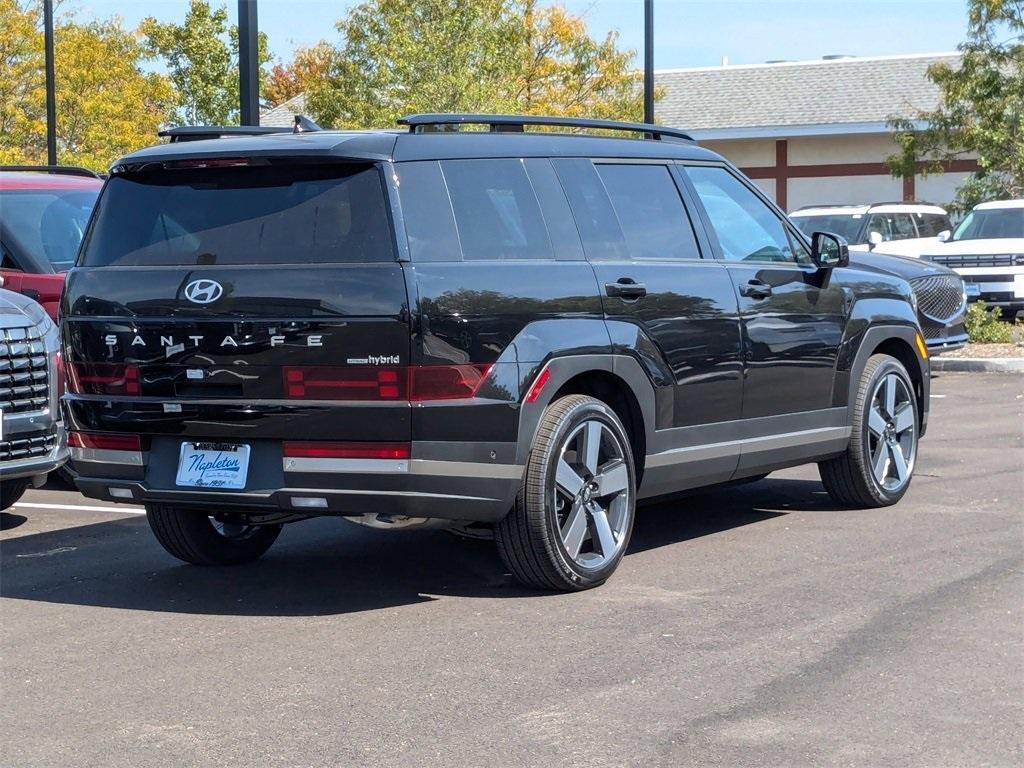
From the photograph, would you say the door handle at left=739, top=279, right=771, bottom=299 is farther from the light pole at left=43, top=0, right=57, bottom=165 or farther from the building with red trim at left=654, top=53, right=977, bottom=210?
the building with red trim at left=654, top=53, right=977, bottom=210

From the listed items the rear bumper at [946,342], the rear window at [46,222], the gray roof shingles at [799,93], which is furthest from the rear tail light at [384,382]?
the gray roof shingles at [799,93]

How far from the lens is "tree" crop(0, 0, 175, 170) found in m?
36.2

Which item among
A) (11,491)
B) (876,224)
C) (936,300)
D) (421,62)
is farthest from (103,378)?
(421,62)

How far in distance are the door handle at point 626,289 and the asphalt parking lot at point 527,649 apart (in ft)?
4.35

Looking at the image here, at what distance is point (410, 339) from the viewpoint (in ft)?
20.7

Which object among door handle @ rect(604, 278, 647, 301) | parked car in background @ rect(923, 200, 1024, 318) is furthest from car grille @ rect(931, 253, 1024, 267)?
door handle @ rect(604, 278, 647, 301)

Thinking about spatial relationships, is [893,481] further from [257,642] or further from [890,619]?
[257,642]

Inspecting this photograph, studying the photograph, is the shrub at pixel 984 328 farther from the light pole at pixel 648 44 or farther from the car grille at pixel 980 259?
the light pole at pixel 648 44

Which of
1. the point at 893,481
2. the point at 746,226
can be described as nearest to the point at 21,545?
the point at 746,226

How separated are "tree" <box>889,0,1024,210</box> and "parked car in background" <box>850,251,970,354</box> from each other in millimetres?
12916

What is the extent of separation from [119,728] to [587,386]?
288cm

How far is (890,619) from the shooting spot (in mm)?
6480

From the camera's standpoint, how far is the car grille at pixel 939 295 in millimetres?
16141

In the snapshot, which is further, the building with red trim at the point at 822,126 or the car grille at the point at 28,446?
the building with red trim at the point at 822,126
